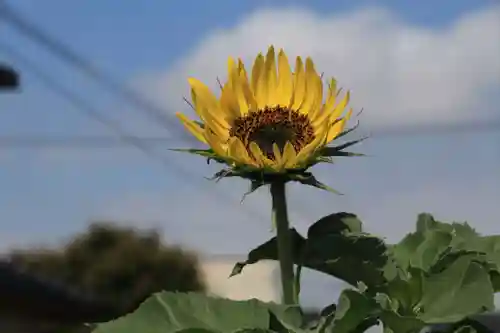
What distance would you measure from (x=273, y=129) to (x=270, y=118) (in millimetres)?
30

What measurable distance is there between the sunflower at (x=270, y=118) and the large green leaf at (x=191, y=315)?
0.12 m

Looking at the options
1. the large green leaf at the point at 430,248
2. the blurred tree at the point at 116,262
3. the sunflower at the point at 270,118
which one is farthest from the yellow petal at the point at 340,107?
the blurred tree at the point at 116,262

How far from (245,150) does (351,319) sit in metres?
0.18

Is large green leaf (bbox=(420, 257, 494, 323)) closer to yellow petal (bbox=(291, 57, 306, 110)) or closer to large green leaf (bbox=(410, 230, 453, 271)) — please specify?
large green leaf (bbox=(410, 230, 453, 271))

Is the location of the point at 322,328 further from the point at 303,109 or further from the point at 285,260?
the point at 303,109

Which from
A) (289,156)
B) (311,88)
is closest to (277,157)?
(289,156)

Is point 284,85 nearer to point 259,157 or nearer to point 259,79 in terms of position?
point 259,79

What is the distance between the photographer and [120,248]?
2208 cm

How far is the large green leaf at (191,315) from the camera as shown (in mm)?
961

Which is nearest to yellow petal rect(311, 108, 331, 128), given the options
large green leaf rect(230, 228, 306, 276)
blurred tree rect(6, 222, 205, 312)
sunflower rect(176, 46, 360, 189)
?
sunflower rect(176, 46, 360, 189)

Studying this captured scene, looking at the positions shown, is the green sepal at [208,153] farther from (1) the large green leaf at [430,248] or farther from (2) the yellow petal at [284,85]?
(1) the large green leaf at [430,248]

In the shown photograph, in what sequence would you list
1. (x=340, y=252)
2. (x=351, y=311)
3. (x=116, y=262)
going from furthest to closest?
(x=116, y=262), (x=340, y=252), (x=351, y=311)

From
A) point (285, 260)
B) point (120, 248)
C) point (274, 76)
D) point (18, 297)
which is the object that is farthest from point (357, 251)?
point (120, 248)

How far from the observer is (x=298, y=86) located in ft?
3.50
